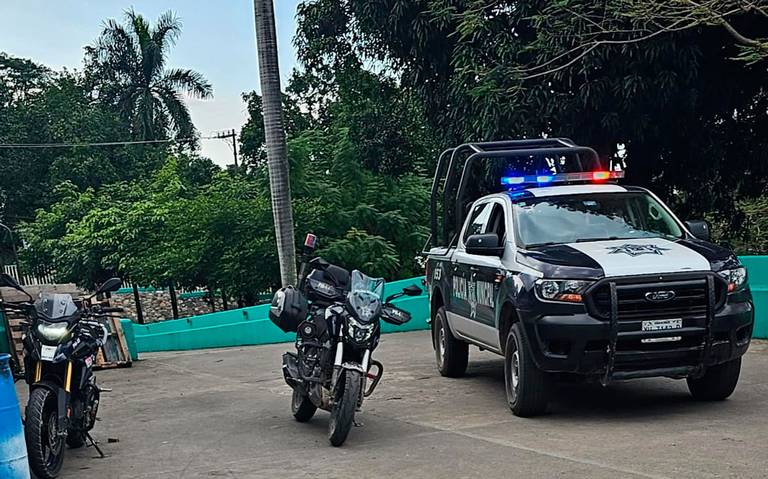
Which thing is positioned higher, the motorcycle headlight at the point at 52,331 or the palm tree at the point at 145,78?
the palm tree at the point at 145,78

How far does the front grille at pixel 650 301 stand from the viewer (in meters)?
7.87

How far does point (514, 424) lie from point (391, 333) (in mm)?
10374

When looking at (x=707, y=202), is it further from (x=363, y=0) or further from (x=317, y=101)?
(x=317, y=101)

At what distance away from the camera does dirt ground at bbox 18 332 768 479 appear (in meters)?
6.70

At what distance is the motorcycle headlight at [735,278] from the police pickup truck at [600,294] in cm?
1

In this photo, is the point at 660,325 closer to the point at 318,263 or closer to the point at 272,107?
the point at 318,263

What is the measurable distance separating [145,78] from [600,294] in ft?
126

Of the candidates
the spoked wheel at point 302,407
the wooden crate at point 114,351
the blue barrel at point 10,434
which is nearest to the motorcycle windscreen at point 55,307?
the blue barrel at point 10,434

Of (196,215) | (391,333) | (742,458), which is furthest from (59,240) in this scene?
(742,458)

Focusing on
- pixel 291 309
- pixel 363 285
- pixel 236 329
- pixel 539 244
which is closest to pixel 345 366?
pixel 363 285

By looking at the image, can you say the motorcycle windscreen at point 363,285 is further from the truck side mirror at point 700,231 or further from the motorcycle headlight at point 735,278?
the truck side mirror at point 700,231

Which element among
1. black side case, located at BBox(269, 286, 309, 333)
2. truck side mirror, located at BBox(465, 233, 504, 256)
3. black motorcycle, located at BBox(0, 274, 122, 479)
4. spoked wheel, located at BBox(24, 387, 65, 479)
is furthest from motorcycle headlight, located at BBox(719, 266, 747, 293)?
spoked wheel, located at BBox(24, 387, 65, 479)

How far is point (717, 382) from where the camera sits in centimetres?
865

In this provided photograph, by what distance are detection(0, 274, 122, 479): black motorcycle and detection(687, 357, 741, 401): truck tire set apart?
5.10 metres
